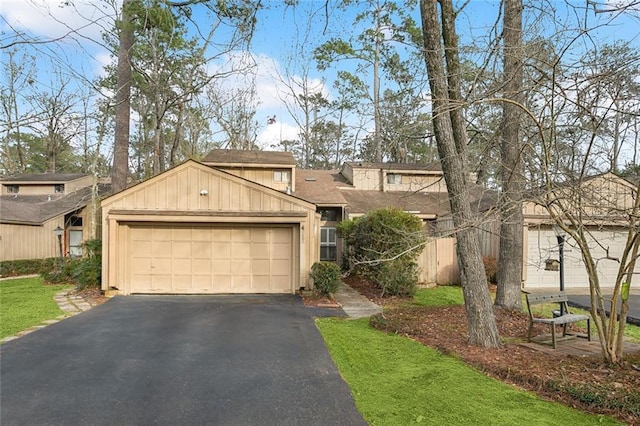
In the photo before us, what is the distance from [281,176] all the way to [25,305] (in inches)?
454

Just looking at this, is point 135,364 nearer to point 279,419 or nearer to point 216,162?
point 279,419

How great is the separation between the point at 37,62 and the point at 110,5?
52.3 inches

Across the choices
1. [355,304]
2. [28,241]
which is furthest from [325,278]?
[28,241]

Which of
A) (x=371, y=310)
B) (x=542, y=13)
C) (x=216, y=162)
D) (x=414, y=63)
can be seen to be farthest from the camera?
(x=216, y=162)

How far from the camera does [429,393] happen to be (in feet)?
14.0

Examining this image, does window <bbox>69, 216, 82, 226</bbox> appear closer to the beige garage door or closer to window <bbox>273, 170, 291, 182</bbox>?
window <bbox>273, 170, 291, 182</bbox>

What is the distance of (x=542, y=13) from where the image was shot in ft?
19.2

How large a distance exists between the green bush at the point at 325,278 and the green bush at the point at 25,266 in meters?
11.6

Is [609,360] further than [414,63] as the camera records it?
No

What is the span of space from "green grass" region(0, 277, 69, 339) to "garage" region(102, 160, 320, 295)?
1664 millimetres

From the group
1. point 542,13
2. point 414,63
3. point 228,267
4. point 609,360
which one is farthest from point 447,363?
point 228,267

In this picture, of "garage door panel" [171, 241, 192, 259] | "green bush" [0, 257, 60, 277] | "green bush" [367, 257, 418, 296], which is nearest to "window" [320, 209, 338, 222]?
"green bush" [367, 257, 418, 296]

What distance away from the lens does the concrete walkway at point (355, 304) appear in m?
8.91

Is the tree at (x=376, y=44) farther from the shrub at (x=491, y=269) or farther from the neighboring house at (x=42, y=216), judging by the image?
the neighboring house at (x=42, y=216)
